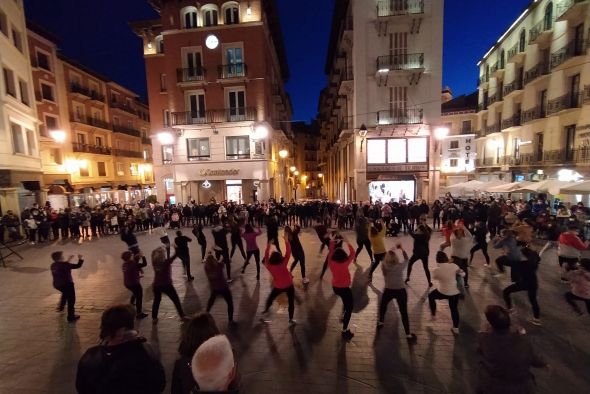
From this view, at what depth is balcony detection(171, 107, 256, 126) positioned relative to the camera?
22.8 metres

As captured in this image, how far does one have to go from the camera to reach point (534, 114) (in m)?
22.9

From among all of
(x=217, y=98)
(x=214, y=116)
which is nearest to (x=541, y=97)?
(x=217, y=98)

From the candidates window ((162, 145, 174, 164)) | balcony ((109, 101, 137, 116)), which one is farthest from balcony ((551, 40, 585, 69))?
balcony ((109, 101, 137, 116))

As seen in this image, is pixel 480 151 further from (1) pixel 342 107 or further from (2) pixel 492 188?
(2) pixel 492 188

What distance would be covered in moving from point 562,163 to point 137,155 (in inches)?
1746

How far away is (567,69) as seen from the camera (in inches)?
748

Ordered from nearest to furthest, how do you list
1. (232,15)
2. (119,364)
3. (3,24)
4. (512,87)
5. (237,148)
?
1. (119,364)
2. (3,24)
3. (232,15)
4. (237,148)
5. (512,87)

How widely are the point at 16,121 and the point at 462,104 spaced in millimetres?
42852

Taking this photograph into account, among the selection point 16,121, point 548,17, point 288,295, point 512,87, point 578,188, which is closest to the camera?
point 288,295

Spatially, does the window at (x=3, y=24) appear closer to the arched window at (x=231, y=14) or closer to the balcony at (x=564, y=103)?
the arched window at (x=231, y=14)

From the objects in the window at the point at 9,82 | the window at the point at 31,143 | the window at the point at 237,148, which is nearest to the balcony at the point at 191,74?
the window at the point at 237,148

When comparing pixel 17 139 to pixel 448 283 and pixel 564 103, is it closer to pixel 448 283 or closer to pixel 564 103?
pixel 448 283

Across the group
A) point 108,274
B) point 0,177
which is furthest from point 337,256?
point 0,177

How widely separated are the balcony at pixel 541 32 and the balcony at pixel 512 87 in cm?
419
